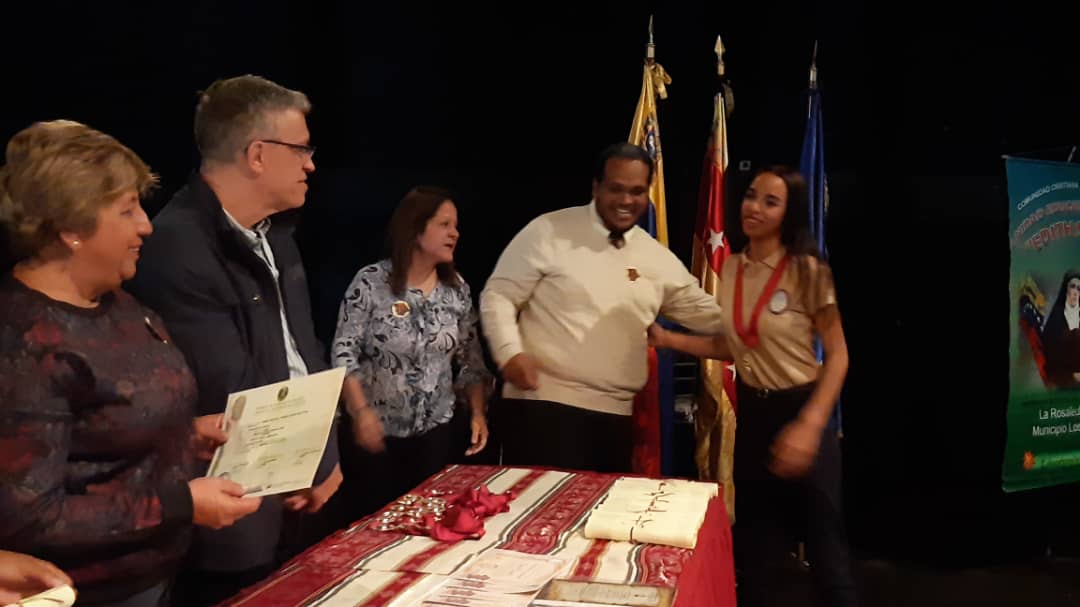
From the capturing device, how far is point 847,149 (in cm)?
387

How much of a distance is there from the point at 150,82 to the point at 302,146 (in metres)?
0.92

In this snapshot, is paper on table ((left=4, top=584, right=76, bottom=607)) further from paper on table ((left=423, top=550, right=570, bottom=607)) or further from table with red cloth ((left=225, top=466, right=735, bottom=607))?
paper on table ((left=423, top=550, right=570, bottom=607))

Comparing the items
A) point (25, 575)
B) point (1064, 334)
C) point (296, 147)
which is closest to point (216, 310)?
point (296, 147)

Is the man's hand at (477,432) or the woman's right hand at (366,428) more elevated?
the woman's right hand at (366,428)

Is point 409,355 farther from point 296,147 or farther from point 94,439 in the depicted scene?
point 94,439

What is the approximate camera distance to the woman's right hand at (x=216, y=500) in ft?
4.20

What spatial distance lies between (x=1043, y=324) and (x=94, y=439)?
3470 millimetres

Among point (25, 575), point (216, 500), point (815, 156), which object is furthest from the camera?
point (815, 156)

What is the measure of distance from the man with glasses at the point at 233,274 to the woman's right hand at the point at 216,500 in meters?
0.32

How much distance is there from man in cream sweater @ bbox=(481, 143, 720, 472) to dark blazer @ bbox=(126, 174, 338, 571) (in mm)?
1046

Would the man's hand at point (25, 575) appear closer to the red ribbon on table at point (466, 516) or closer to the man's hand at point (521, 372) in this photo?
the red ribbon on table at point (466, 516)

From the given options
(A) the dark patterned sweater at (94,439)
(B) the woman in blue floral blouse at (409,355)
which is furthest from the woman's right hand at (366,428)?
(A) the dark patterned sweater at (94,439)

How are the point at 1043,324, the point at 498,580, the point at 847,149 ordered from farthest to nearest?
the point at 847,149 < the point at 1043,324 < the point at 498,580

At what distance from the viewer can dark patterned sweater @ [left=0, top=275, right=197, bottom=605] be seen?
111 centimetres
